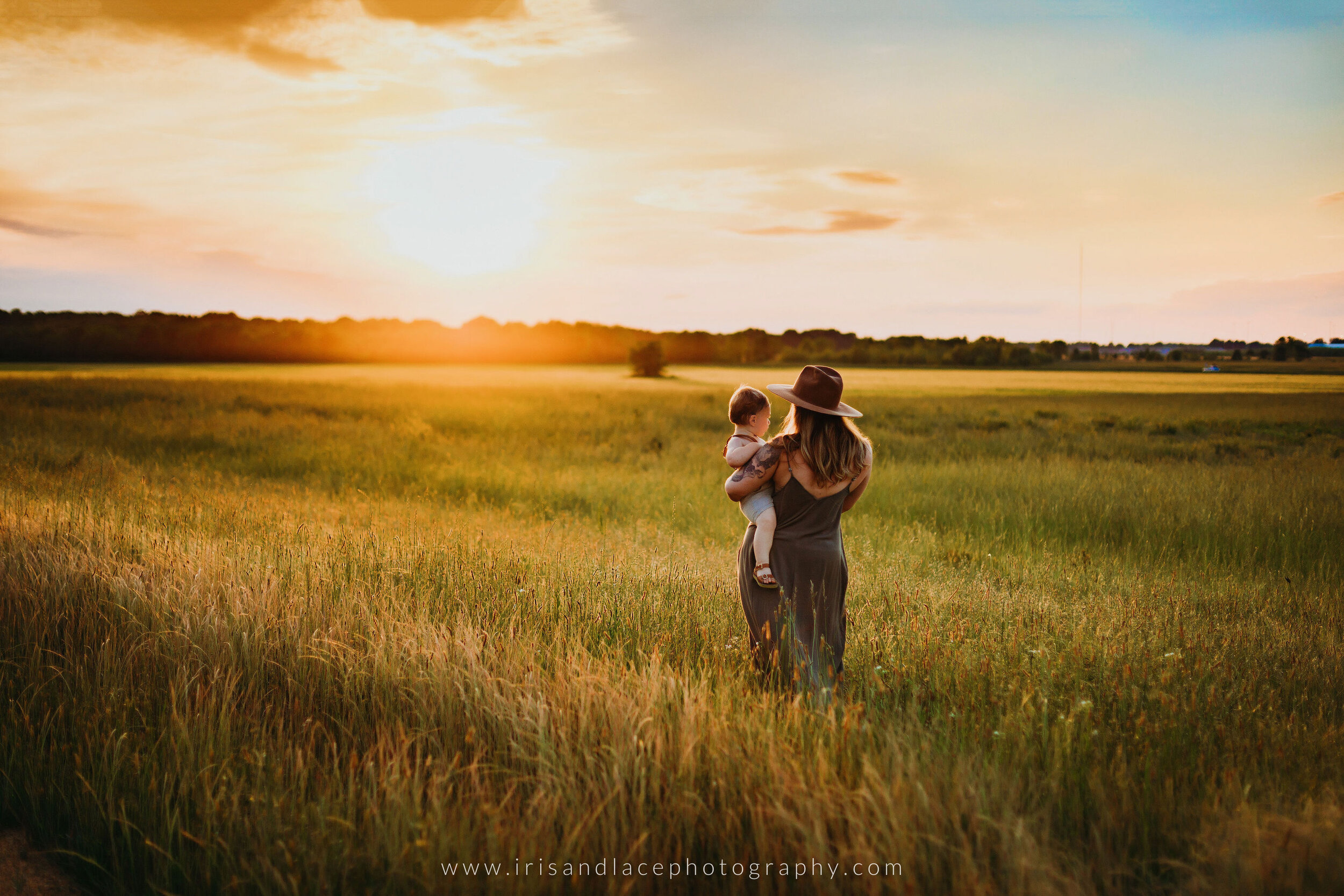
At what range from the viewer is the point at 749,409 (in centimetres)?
416

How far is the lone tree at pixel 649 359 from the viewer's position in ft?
265

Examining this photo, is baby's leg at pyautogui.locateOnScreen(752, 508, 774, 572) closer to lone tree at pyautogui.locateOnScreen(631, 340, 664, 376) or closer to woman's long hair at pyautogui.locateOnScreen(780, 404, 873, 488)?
woman's long hair at pyautogui.locateOnScreen(780, 404, 873, 488)

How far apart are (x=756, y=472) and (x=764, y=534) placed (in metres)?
0.39

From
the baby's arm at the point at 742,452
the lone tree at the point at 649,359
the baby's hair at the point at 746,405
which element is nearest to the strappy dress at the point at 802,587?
the baby's arm at the point at 742,452

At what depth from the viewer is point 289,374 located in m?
57.9

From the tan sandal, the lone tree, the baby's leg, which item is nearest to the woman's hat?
the baby's leg

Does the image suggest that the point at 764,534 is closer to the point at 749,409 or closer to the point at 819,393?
the point at 749,409

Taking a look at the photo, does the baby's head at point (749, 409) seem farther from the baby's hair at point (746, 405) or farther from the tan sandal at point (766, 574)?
the tan sandal at point (766, 574)

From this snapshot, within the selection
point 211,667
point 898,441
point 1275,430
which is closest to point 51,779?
point 211,667

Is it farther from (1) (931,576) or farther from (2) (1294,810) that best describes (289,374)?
(2) (1294,810)

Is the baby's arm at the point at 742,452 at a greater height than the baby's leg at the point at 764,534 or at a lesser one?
greater

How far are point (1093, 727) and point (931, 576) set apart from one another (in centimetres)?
388

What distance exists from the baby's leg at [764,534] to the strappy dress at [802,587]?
111 millimetres

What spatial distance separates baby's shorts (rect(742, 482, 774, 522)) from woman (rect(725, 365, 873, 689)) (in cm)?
5
